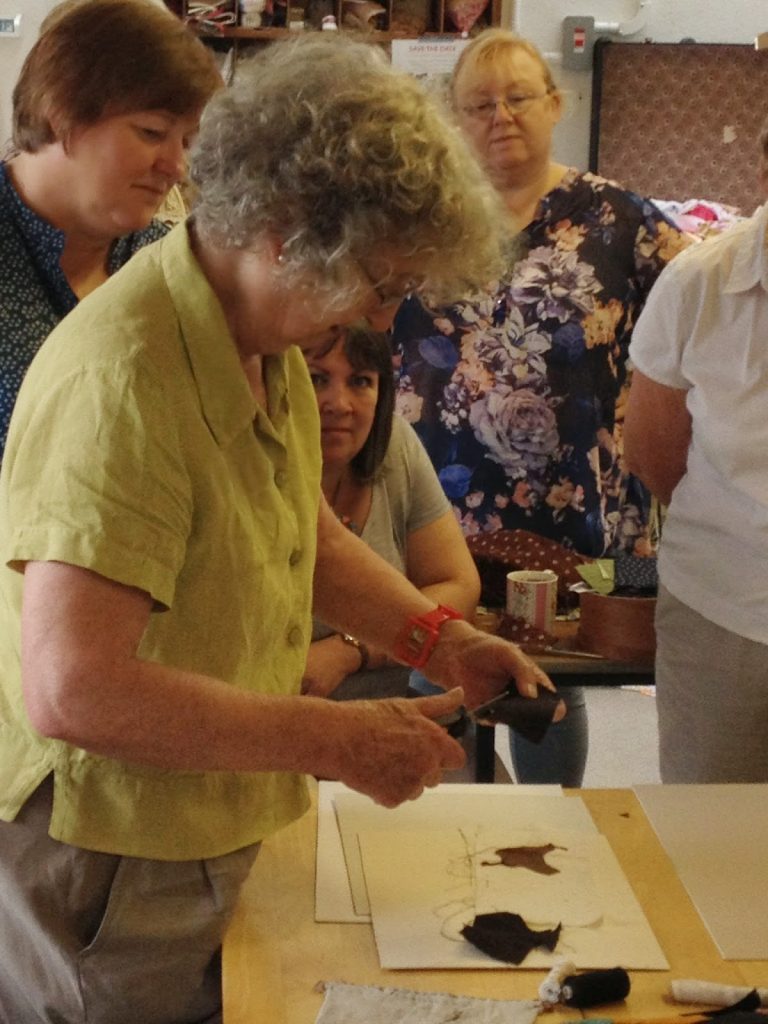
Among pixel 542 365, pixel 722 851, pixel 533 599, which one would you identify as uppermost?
pixel 542 365

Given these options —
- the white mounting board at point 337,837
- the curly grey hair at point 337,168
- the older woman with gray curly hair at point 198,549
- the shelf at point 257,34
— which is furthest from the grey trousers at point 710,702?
the shelf at point 257,34

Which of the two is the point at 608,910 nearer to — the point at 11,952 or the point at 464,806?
the point at 464,806

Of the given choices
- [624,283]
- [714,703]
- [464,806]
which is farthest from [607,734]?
[464,806]

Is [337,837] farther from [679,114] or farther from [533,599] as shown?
[679,114]

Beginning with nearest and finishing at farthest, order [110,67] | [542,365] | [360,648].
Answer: [110,67]
[360,648]
[542,365]

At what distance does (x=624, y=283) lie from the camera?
258 cm

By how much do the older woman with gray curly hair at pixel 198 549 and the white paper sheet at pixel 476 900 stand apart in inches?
5.3

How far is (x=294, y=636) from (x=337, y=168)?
17.5 inches

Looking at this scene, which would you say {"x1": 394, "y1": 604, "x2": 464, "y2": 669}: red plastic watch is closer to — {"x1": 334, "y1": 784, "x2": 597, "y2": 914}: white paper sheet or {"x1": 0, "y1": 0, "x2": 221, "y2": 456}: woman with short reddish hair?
{"x1": 334, "y1": 784, "x2": 597, "y2": 914}: white paper sheet

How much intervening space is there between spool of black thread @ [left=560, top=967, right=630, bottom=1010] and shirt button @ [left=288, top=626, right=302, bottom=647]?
383 mm

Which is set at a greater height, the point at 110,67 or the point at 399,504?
the point at 110,67

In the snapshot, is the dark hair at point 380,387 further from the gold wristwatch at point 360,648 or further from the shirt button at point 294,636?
the shirt button at point 294,636

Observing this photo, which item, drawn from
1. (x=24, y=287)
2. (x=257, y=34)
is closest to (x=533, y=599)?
Answer: (x=24, y=287)

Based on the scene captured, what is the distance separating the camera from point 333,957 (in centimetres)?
120
